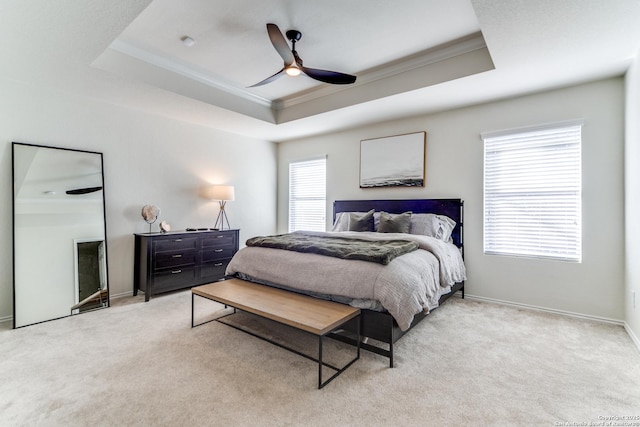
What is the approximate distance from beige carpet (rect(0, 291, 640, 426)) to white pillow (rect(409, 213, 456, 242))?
1175mm

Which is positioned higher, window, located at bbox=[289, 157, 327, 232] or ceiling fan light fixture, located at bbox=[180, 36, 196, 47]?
ceiling fan light fixture, located at bbox=[180, 36, 196, 47]

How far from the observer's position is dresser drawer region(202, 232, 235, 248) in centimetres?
436

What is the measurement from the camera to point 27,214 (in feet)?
10.2

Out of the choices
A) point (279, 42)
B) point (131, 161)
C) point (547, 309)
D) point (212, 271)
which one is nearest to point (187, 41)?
point (279, 42)

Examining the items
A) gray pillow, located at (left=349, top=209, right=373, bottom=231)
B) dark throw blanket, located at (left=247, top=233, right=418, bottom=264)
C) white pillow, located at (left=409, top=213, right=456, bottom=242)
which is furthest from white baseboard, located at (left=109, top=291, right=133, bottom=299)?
white pillow, located at (left=409, top=213, right=456, bottom=242)

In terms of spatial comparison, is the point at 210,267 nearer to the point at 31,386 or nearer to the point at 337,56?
the point at 31,386

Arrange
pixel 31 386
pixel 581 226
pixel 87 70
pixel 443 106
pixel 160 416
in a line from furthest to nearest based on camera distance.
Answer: pixel 443 106 < pixel 581 226 < pixel 87 70 < pixel 31 386 < pixel 160 416

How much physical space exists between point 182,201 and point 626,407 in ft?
16.5

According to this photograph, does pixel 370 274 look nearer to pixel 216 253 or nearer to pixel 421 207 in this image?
pixel 421 207

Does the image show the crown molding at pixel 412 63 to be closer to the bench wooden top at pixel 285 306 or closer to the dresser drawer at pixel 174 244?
the dresser drawer at pixel 174 244

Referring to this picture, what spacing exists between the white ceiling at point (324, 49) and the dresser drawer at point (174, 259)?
1.94 meters

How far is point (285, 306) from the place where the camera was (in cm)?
233

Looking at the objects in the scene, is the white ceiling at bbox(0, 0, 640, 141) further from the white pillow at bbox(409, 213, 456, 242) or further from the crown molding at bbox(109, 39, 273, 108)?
the white pillow at bbox(409, 213, 456, 242)

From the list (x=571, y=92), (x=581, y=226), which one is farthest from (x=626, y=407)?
(x=571, y=92)
